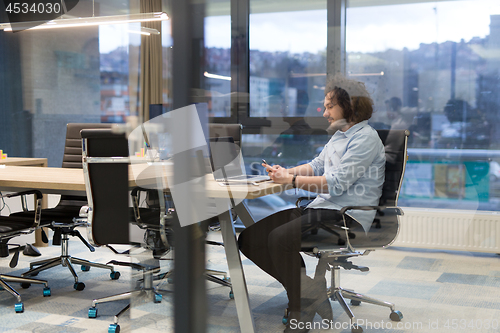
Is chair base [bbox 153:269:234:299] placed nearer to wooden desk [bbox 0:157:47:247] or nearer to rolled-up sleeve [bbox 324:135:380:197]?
rolled-up sleeve [bbox 324:135:380:197]

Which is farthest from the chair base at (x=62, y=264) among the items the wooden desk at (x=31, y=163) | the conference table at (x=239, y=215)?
the conference table at (x=239, y=215)

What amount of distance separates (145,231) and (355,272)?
2.94ft

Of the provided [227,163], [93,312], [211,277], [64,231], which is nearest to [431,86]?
[227,163]

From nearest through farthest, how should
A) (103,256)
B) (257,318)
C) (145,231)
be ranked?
(145,231)
(257,318)
(103,256)

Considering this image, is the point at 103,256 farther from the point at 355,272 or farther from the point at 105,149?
the point at 355,272

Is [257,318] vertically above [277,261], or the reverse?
[277,261]

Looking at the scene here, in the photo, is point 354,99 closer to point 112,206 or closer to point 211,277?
point 211,277

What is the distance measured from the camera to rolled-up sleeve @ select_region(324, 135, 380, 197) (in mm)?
1676

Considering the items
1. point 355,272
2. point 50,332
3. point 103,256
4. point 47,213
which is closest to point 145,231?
point 355,272

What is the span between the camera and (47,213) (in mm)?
3275

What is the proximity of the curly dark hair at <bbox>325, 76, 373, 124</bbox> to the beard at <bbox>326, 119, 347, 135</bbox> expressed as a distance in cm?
3

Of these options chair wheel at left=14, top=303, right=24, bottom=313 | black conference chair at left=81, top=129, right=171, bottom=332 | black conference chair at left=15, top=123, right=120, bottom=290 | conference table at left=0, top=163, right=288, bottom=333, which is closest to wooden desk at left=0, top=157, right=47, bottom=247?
black conference chair at left=15, top=123, right=120, bottom=290

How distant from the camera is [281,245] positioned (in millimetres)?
1621

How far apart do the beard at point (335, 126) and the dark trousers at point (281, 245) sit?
286mm
